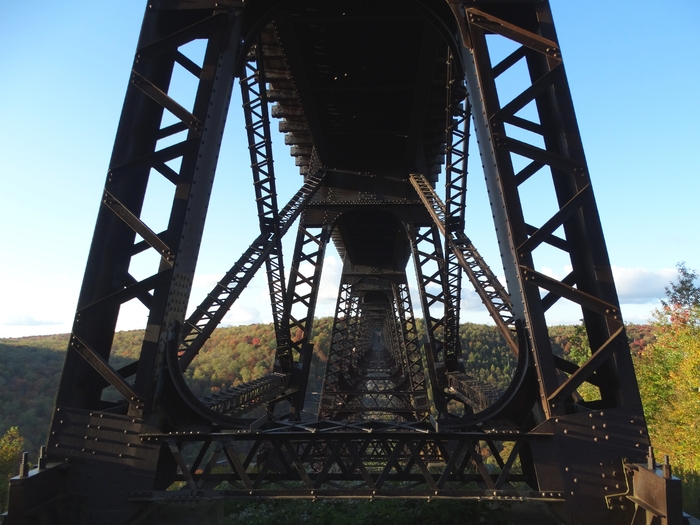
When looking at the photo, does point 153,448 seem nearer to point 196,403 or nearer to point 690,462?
point 196,403

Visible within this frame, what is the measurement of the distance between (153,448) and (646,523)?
12.4ft

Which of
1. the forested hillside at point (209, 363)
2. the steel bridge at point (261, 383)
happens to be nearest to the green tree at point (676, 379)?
the forested hillside at point (209, 363)

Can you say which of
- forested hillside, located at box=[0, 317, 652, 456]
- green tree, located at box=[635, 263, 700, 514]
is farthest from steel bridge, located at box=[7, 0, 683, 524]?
forested hillside, located at box=[0, 317, 652, 456]

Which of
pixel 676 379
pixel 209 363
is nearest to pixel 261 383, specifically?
pixel 676 379

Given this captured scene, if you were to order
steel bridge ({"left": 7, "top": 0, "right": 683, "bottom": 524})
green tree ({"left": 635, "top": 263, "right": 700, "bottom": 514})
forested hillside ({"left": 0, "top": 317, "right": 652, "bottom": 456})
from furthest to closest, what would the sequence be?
1. forested hillside ({"left": 0, "top": 317, "right": 652, "bottom": 456})
2. green tree ({"left": 635, "top": 263, "right": 700, "bottom": 514})
3. steel bridge ({"left": 7, "top": 0, "right": 683, "bottom": 524})

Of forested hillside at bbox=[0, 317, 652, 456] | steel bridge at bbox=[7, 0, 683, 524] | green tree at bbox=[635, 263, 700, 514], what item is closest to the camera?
steel bridge at bbox=[7, 0, 683, 524]

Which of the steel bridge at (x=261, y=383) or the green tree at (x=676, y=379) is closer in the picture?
the steel bridge at (x=261, y=383)

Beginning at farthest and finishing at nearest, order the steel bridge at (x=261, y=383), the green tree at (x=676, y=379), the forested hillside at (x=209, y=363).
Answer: the forested hillside at (x=209, y=363) → the green tree at (x=676, y=379) → the steel bridge at (x=261, y=383)

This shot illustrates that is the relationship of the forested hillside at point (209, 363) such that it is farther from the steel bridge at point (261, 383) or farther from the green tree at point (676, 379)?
the steel bridge at point (261, 383)

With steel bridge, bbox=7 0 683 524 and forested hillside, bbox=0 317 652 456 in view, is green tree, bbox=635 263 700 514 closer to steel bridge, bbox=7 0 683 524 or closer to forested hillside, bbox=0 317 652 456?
forested hillside, bbox=0 317 652 456

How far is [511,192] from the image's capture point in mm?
4324

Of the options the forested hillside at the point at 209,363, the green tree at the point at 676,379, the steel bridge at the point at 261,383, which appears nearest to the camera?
the steel bridge at the point at 261,383

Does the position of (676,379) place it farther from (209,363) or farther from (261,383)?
(209,363)

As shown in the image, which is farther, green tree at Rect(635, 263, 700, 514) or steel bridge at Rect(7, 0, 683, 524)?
green tree at Rect(635, 263, 700, 514)
